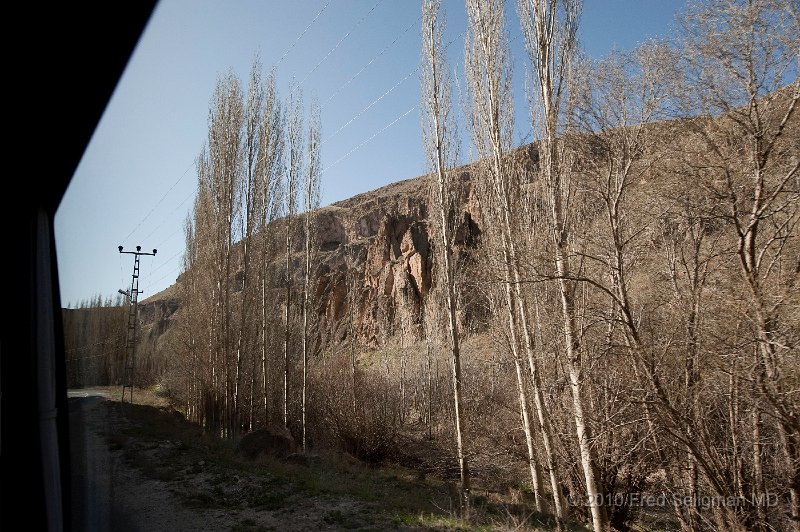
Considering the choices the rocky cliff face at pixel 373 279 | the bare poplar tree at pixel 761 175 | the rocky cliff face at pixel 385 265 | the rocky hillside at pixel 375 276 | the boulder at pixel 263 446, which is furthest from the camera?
the rocky cliff face at pixel 385 265

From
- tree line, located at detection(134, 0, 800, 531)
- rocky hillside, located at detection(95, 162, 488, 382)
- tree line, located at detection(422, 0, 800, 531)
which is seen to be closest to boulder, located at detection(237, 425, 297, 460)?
tree line, located at detection(134, 0, 800, 531)

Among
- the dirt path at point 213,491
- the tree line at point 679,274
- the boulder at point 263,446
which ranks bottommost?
the boulder at point 263,446

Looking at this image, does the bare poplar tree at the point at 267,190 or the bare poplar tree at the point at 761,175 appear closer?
the bare poplar tree at the point at 761,175

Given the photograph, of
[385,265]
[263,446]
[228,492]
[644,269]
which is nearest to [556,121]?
[644,269]

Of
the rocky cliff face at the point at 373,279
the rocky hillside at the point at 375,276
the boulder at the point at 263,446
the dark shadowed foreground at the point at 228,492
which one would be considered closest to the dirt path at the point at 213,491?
the dark shadowed foreground at the point at 228,492

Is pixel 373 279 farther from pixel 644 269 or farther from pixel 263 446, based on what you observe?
pixel 644 269

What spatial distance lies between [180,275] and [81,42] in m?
24.3

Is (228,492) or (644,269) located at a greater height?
(644,269)

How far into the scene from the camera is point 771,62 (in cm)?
A: 517

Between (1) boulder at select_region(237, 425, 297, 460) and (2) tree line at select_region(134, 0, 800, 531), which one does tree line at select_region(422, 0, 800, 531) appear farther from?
(1) boulder at select_region(237, 425, 297, 460)

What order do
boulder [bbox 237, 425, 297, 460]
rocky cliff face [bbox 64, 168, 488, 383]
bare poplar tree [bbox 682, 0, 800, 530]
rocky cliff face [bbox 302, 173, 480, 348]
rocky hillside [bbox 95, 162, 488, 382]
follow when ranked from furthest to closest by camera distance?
rocky cliff face [bbox 302, 173, 480, 348] < rocky hillside [bbox 95, 162, 488, 382] < rocky cliff face [bbox 64, 168, 488, 383] < boulder [bbox 237, 425, 297, 460] < bare poplar tree [bbox 682, 0, 800, 530]

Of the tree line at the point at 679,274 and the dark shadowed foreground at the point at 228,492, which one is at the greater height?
the tree line at the point at 679,274

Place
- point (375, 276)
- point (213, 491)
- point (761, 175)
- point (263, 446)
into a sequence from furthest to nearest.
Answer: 1. point (375, 276)
2. point (263, 446)
3. point (213, 491)
4. point (761, 175)

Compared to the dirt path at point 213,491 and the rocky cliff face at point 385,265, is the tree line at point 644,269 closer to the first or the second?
the dirt path at point 213,491
